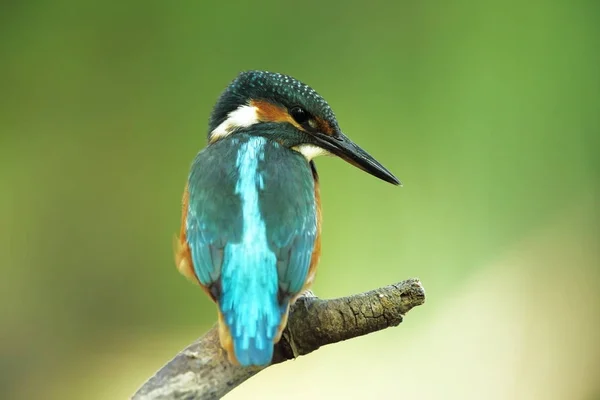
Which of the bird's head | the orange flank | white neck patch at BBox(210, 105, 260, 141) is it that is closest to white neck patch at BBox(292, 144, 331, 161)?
the bird's head

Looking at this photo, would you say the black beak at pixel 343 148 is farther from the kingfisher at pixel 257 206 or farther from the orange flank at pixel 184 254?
the orange flank at pixel 184 254

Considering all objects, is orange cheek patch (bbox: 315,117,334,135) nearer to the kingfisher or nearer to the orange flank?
the kingfisher

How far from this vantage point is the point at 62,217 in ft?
9.12

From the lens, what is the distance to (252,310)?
116 cm

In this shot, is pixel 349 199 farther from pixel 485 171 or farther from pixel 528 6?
pixel 528 6

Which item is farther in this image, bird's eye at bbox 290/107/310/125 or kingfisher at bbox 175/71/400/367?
bird's eye at bbox 290/107/310/125

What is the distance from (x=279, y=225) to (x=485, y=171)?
1.69 m

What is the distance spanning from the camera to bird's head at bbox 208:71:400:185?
148cm

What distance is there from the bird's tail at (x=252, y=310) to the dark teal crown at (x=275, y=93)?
1.30 ft

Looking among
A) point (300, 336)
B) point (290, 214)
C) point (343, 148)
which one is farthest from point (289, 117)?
point (300, 336)

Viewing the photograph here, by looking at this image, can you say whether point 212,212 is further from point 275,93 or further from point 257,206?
point 275,93

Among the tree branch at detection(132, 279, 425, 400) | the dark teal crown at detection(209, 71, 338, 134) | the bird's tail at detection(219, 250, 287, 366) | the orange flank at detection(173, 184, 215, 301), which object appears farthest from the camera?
the dark teal crown at detection(209, 71, 338, 134)

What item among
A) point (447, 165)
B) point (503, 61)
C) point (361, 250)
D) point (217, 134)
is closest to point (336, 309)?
point (217, 134)

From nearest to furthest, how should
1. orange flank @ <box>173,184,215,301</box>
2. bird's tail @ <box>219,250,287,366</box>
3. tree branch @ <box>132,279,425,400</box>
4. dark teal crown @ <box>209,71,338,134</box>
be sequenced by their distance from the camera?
bird's tail @ <box>219,250,287,366</box>
tree branch @ <box>132,279,425,400</box>
orange flank @ <box>173,184,215,301</box>
dark teal crown @ <box>209,71,338,134</box>
